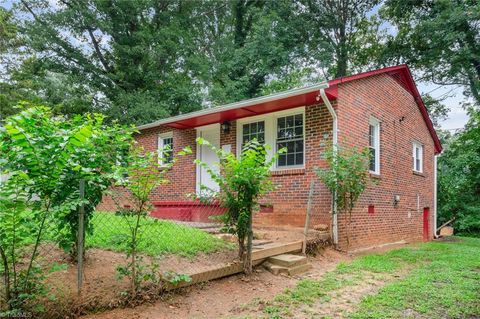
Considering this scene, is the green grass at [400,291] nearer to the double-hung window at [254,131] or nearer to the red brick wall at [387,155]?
the red brick wall at [387,155]

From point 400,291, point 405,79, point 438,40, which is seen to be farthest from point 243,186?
point 438,40

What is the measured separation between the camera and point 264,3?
2172 centimetres

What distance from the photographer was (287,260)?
17.8 ft

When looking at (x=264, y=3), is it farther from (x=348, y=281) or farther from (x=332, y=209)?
(x=348, y=281)

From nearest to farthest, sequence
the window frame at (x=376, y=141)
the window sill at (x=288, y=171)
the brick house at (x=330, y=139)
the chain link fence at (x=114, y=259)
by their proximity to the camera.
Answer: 1. the chain link fence at (x=114, y=259)
2. the brick house at (x=330, y=139)
3. the window sill at (x=288, y=171)
4. the window frame at (x=376, y=141)

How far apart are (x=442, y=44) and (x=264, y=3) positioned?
10.7 meters

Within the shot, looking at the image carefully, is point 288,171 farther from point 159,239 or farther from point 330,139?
point 159,239

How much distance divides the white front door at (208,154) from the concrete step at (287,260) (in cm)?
461

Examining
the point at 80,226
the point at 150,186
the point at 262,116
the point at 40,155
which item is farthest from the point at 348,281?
the point at 262,116

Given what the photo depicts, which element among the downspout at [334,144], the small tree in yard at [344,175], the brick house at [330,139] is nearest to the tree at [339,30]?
the brick house at [330,139]

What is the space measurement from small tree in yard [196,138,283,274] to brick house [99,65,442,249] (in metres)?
1.69

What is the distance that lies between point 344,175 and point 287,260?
2.42 m

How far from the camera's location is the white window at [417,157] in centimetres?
1175

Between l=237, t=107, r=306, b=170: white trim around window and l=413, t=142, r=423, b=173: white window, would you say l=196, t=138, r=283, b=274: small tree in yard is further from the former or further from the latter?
l=413, t=142, r=423, b=173: white window
